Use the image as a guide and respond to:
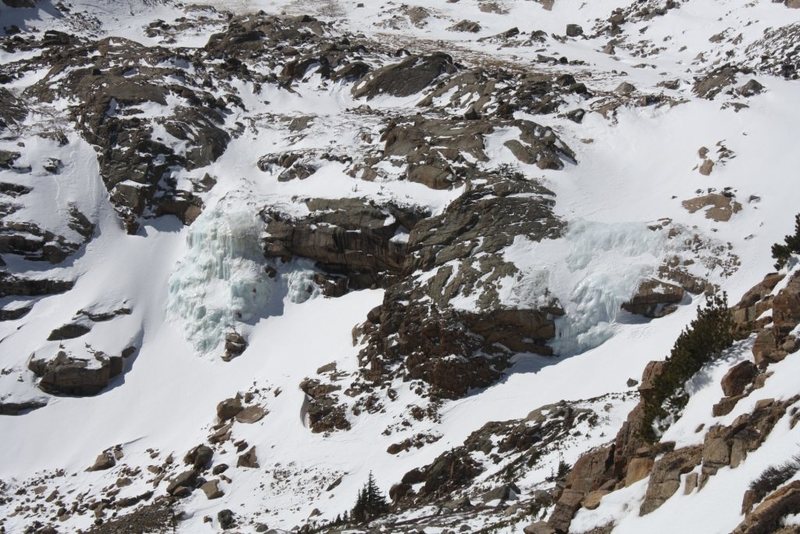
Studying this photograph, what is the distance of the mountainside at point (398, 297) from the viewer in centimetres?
1255

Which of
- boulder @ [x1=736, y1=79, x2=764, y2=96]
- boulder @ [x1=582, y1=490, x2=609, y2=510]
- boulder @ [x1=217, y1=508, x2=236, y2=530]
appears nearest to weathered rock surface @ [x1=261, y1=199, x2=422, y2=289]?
boulder @ [x1=217, y1=508, x2=236, y2=530]

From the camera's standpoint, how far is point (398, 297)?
31172 mm

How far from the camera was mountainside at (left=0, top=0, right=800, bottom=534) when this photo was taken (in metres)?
12.5

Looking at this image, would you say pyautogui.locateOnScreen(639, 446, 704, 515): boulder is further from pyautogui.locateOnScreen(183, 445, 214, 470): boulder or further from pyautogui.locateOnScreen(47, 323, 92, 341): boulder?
pyautogui.locateOnScreen(47, 323, 92, 341): boulder

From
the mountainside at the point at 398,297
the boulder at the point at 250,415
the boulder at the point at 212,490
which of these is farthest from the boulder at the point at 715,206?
the boulder at the point at 212,490

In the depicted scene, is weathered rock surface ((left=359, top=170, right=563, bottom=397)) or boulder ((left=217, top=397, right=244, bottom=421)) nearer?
A: weathered rock surface ((left=359, top=170, right=563, bottom=397))

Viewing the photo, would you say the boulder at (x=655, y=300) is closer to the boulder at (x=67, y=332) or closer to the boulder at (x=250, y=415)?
the boulder at (x=250, y=415)

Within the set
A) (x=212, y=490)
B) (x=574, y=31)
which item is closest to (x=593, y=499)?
(x=212, y=490)

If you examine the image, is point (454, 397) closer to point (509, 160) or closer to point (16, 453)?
point (509, 160)

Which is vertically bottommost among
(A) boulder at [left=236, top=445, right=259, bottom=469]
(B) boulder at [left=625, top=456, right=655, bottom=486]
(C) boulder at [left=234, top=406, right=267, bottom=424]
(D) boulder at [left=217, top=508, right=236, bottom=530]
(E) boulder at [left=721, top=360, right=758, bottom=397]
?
(D) boulder at [left=217, top=508, right=236, bottom=530]

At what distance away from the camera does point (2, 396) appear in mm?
34250

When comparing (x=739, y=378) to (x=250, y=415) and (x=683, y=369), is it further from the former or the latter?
(x=250, y=415)

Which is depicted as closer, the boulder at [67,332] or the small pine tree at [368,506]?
the small pine tree at [368,506]

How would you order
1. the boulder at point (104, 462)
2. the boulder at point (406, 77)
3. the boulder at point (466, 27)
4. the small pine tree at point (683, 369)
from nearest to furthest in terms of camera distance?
the small pine tree at point (683, 369) < the boulder at point (104, 462) < the boulder at point (406, 77) < the boulder at point (466, 27)
